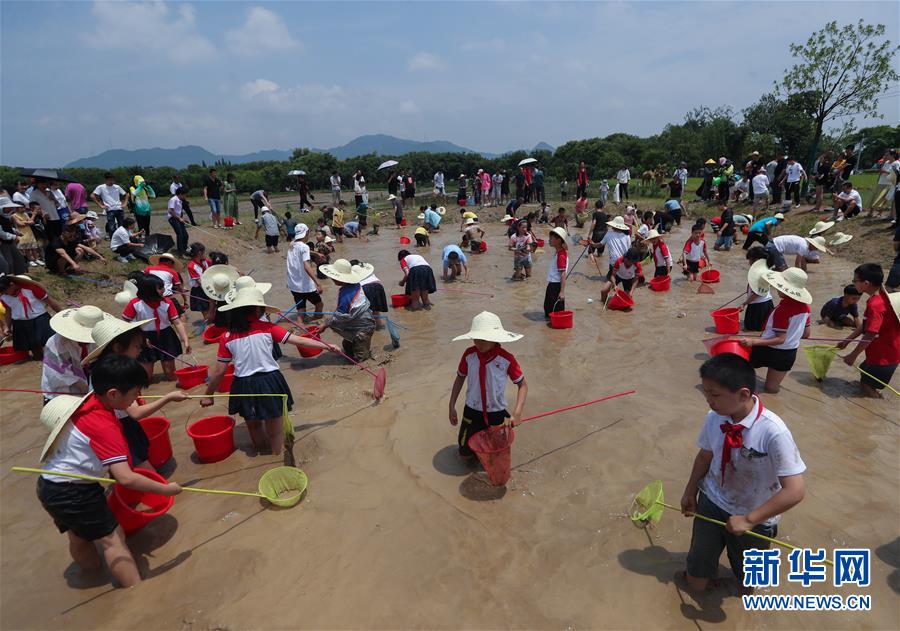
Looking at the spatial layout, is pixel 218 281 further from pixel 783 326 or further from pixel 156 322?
pixel 783 326

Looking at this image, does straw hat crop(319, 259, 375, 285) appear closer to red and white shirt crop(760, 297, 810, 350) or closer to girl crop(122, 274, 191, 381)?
girl crop(122, 274, 191, 381)

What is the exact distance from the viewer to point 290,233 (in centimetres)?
1769

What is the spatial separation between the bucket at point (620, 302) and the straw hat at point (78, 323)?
8.37 m

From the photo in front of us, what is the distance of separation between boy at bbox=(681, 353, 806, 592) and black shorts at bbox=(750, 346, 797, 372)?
3.33 m

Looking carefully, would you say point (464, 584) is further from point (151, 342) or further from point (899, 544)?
point (151, 342)

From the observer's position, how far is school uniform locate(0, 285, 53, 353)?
705cm

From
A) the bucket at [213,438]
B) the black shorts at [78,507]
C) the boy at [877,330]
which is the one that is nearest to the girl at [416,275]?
the bucket at [213,438]

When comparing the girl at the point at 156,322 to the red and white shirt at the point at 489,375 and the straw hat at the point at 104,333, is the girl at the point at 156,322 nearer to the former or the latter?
the straw hat at the point at 104,333

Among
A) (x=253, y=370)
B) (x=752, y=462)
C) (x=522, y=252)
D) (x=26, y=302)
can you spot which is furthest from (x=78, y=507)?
(x=522, y=252)

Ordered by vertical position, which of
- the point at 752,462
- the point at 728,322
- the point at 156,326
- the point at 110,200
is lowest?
the point at 728,322

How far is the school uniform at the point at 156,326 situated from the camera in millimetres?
6285

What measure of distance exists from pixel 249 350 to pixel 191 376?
2.53m

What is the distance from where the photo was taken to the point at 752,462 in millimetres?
2756

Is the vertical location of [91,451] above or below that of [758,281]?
below
